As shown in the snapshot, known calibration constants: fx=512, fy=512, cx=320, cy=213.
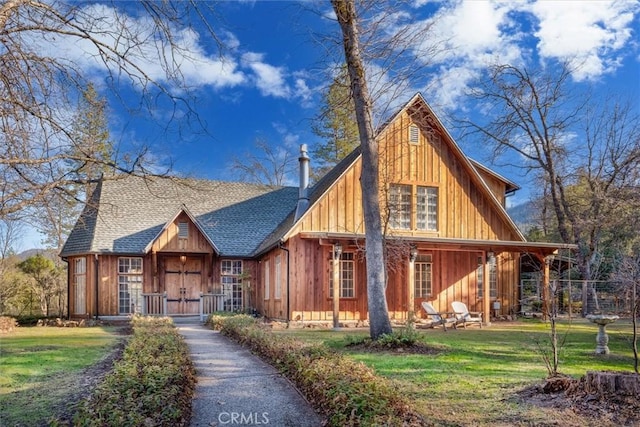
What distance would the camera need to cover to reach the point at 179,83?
6.55m

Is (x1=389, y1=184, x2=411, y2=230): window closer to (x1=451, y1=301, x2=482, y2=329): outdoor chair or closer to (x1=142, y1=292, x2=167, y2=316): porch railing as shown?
(x1=451, y1=301, x2=482, y2=329): outdoor chair

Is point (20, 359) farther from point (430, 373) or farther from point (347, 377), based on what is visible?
point (430, 373)

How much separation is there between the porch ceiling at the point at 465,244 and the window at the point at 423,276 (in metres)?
1.51

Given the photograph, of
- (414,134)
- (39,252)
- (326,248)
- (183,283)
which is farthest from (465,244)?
(39,252)

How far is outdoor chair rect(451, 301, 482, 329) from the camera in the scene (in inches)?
672

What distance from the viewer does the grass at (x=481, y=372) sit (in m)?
5.48

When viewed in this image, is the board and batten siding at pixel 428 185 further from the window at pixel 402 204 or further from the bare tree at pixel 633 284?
the bare tree at pixel 633 284

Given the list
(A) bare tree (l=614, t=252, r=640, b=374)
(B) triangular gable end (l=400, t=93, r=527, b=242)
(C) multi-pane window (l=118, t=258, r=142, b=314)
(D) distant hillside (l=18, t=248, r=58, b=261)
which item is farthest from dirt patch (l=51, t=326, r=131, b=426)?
(D) distant hillside (l=18, t=248, r=58, b=261)

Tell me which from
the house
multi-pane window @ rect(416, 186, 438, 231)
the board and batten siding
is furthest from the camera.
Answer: multi-pane window @ rect(416, 186, 438, 231)

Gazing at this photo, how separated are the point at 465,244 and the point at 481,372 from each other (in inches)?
414

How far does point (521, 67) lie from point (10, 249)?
1026 inches

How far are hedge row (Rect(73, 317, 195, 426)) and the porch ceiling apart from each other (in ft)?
29.4

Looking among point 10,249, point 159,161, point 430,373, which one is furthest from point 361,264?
point 10,249

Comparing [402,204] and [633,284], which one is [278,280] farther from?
[633,284]
